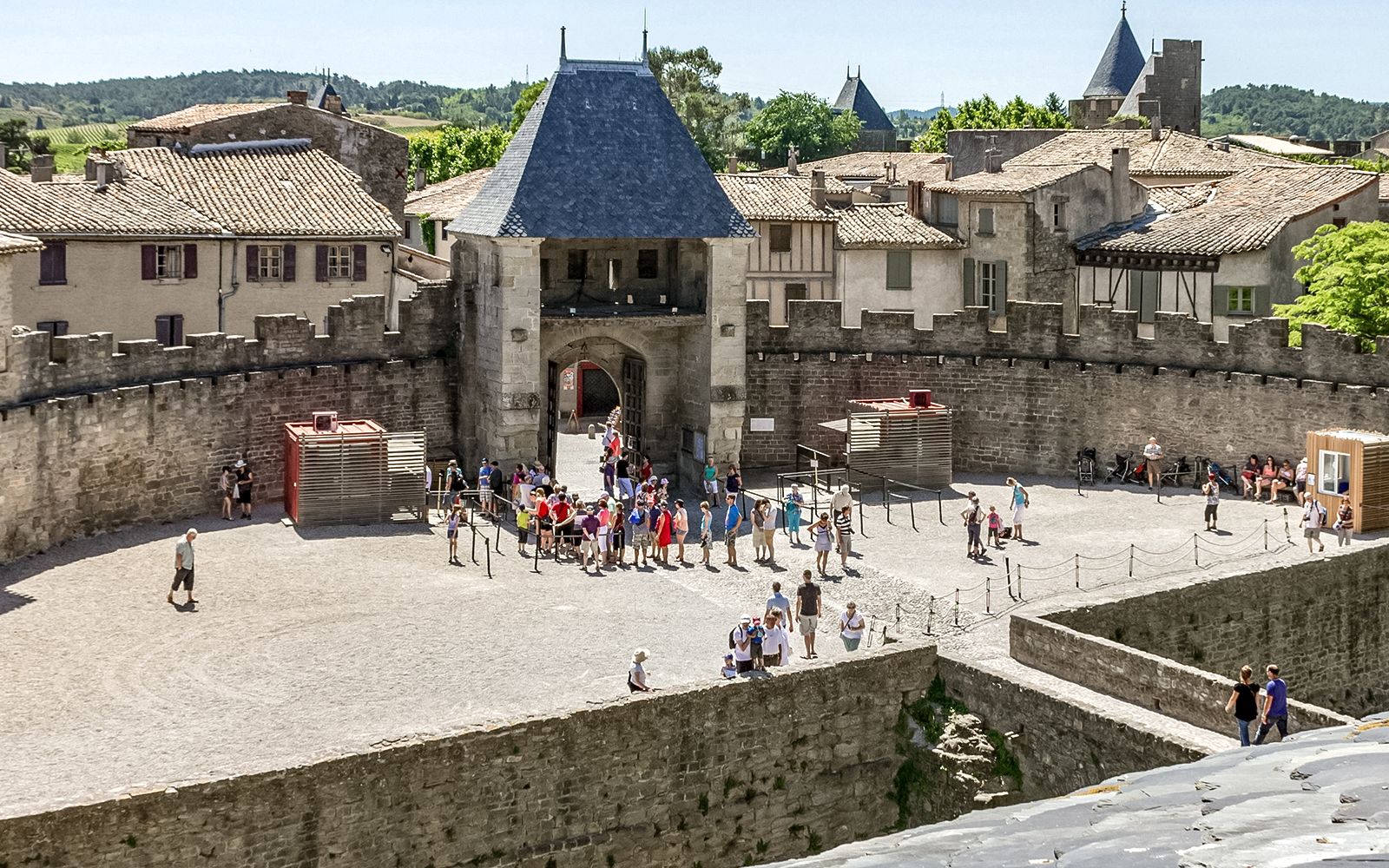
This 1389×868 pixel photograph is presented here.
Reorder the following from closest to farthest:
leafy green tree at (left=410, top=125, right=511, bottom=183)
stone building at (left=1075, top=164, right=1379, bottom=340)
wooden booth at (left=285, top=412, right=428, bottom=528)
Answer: wooden booth at (left=285, top=412, right=428, bottom=528) < stone building at (left=1075, top=164, right=1379, bottom=340) < leafy green tree at (left=410, top=125, right=511, bottom=183)

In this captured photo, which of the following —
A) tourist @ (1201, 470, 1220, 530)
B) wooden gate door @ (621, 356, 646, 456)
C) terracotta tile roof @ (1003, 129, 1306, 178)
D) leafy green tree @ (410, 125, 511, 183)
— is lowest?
tourist @ (1201, 470, 1220, 530)

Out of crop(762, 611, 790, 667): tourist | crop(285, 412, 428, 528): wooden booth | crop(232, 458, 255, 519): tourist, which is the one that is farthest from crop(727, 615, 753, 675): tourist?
crop(232, 458, 255, 519): tourist

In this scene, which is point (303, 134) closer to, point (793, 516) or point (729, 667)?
point (793, 516)

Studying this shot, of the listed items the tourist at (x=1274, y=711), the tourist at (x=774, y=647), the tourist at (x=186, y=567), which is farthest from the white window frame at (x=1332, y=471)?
the tourist at (x=186, y=567)

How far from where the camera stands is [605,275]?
4022 centimetres

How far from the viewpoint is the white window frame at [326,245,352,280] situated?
49.6 meters

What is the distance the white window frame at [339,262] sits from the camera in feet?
163

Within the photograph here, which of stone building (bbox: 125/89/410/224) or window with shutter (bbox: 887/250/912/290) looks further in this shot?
stone building (bbox: 125/89/410/224)

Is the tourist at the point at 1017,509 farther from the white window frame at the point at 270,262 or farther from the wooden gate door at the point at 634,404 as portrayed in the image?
the white window frame at the point at 270,262

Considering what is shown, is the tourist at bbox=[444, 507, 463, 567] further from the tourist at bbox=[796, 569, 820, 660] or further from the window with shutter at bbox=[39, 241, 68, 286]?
the window with shutter at bbox=[39, 241, 68, 286]

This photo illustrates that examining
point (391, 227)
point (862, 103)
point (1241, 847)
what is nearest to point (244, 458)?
point (391, 227)

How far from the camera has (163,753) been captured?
22.1m

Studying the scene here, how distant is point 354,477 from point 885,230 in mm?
23557

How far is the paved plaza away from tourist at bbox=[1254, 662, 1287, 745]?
14.9 ft
